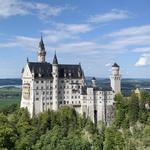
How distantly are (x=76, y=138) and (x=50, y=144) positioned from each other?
635cm

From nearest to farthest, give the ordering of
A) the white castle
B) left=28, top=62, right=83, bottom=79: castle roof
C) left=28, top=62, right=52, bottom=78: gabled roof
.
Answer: the white castle, left=28, top=62, right=52, bottom=78: gabled roof, left=28, top=62, right=83, bottom=79: castle roof

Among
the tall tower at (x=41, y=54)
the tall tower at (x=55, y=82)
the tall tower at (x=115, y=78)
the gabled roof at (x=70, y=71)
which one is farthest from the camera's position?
the tall tower at (x=41, y=54)

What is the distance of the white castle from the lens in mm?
104250

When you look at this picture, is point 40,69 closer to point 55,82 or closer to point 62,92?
point 55,82

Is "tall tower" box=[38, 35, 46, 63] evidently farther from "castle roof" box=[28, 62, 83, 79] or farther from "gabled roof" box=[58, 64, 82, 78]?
"gabled roof" box=[58, 64, 82, 78]

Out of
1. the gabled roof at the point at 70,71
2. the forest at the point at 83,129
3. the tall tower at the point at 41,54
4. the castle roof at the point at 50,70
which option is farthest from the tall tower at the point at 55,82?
the tall tower at the point at 41,54

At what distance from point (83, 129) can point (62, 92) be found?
45.7ft

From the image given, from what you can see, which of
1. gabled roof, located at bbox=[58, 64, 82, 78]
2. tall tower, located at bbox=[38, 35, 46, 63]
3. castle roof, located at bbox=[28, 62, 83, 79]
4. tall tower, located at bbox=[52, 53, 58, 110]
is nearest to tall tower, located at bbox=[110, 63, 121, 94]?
castle roof, located at bbox=[28, 62, 83, 79]

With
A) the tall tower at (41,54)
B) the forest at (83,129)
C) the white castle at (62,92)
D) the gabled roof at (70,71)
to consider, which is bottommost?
the forest at (83,129)

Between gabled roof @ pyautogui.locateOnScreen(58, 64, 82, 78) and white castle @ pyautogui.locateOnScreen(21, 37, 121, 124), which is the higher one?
gabled roof @ pyautogui.locateOnScreen(58, 64, 82, 78)

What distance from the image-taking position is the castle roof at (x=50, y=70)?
344 ft

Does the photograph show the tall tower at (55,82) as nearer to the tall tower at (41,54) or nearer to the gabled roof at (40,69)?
the gabled roof at (40,69)

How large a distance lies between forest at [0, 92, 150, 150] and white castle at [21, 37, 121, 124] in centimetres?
→ 275

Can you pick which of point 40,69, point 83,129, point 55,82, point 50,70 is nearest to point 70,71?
point 50,70
